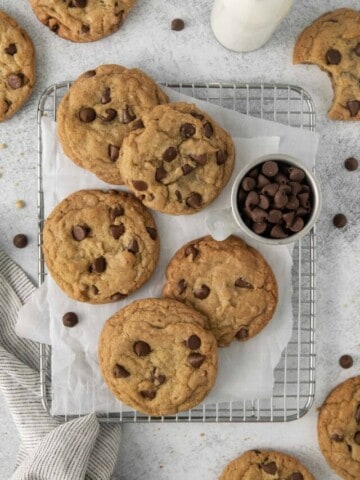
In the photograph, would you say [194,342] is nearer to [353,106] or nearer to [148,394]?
[148,394]

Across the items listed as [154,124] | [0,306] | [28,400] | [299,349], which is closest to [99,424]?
[28,400]

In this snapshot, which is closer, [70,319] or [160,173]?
[160,173]

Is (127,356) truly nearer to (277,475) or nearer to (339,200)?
(277,475)

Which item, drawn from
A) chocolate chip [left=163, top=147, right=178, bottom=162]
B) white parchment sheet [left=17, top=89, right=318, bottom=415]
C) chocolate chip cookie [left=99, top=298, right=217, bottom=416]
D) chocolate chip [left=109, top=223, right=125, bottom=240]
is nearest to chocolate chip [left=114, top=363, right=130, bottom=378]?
chocolate chip cookie [left=99, top=298, right=217, bottom=416]

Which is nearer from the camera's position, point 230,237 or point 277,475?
point 230,237

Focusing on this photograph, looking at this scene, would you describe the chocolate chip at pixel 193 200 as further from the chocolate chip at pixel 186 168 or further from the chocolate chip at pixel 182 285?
the chocolate chip at pixel 182 285

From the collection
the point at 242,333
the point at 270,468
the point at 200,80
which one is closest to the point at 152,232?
the point at 242,333

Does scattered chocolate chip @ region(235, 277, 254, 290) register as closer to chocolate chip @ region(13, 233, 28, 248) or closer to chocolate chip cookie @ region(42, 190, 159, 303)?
chocolate chip cookie @ region(42, 190, 159, 303)
